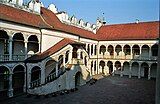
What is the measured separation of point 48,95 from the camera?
23141mm

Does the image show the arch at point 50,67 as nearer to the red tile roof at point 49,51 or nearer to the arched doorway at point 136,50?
the red tile roof at point 49,51

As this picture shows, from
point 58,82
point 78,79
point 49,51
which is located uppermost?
point 49,51

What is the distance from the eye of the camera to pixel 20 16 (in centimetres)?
2498

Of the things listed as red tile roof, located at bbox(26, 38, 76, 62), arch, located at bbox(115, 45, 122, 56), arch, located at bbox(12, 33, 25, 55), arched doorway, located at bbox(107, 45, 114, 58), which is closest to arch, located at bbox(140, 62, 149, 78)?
arch, located at bbox(115, 45, 122, 56)

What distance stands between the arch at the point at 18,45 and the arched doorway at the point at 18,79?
2005 millimetres

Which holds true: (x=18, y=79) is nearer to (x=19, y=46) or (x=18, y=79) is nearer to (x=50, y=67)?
(x=19, y=46)

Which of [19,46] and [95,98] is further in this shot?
[19,46]

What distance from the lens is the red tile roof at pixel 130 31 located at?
4089cm

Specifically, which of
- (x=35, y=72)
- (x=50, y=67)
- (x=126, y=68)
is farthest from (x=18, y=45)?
(x=126, y=68)

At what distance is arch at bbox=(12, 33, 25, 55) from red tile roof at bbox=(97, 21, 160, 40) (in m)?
23.4

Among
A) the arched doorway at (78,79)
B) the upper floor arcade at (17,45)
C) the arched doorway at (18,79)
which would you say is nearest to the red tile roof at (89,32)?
the upper floor arcade at (17,45)

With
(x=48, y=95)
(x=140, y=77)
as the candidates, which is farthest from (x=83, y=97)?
(x=140, y=77)

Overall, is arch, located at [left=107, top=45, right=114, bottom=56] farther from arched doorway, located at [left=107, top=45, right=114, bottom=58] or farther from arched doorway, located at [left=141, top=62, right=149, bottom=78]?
arched doorway, located at [left=141, top=62, right=149, bottom=78]

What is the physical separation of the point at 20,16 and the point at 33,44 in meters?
4.34
